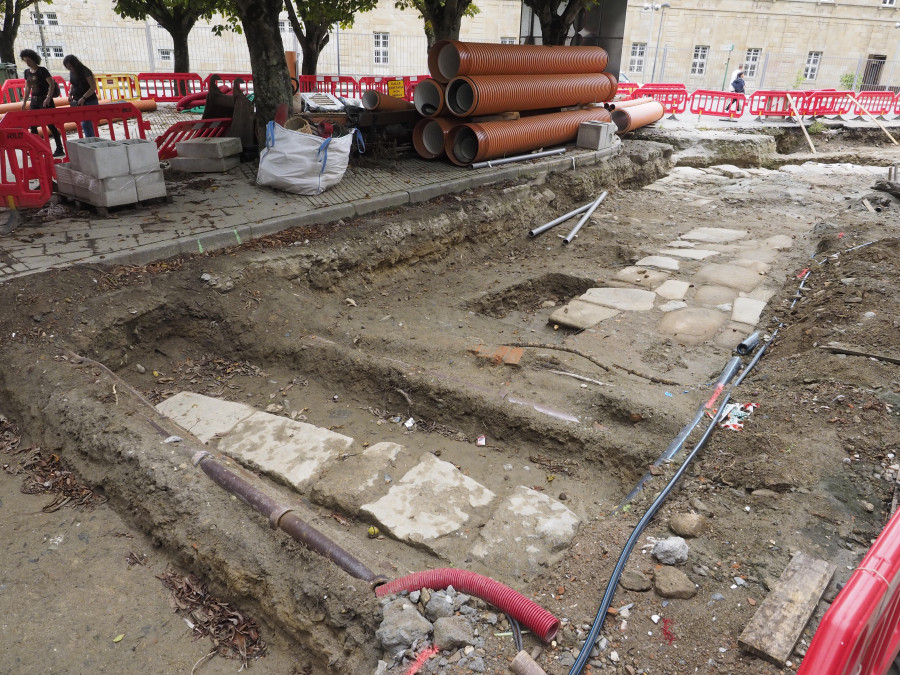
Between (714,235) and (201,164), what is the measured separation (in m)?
7.21

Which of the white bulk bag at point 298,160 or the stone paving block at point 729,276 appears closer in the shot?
the stone paving block at point 729,276

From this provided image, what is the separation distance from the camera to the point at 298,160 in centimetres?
711

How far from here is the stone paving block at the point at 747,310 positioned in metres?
5.61

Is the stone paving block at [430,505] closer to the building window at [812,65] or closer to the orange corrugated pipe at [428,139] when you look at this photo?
the orange corrugated pipe at [428,139]

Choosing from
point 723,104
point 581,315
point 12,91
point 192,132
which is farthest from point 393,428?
point 723,104

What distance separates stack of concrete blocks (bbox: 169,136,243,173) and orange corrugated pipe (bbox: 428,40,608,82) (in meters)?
3.19

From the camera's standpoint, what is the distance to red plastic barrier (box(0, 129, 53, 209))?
20.3 feet

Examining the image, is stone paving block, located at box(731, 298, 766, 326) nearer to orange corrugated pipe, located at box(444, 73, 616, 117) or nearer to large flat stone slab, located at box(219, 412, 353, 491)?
large flat stone slab, located at box(219, 412, 353, 491)

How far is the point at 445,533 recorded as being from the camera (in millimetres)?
3188

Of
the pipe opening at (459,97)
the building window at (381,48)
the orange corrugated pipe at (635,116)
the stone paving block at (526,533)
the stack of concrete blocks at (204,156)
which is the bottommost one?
the stone paving block at (526,533)

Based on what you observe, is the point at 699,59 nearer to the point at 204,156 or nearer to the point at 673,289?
the point at 673,289

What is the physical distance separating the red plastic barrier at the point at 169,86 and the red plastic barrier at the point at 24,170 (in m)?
11.7

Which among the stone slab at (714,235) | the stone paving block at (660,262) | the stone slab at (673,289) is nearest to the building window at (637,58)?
the stone slab at (714,235)

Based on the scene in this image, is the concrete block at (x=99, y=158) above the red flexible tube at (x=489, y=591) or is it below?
above
